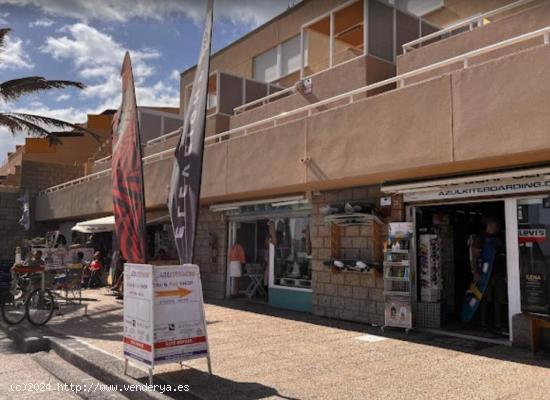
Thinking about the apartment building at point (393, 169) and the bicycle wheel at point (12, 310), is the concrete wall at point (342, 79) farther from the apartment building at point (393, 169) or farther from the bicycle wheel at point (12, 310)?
the bicycle wheel at point (12, 310)

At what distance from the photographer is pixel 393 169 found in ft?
27.2

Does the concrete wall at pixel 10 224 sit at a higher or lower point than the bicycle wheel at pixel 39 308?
higher

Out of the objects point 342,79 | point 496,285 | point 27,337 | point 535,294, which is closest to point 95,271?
point 27,337

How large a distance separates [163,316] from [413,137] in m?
4.69

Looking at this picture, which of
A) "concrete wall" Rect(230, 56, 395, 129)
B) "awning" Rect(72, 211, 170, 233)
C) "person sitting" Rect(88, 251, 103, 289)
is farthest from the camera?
"person sitting" Rect(88, 251, 103, 289)

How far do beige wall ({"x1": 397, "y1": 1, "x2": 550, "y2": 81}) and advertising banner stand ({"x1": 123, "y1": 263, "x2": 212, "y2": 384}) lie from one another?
678cm

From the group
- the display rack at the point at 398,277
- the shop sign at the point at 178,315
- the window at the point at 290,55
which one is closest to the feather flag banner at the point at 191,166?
the shop sign at the point at 178,315

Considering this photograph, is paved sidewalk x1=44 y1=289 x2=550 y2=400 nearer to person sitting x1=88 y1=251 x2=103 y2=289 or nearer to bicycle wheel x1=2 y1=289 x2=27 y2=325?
bicycle wheel x1=2 y1=289 x2=27 y2=325

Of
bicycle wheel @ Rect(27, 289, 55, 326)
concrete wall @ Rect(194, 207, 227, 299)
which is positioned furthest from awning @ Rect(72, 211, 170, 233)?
bicycle wheel @ Rect(27, 289, 55, 326)

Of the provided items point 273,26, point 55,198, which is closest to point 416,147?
A: point 273,26

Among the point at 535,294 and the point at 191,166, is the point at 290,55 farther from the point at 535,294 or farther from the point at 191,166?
the point at 191,166

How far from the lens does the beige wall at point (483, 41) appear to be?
8.88 meters

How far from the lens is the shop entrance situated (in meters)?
8.91

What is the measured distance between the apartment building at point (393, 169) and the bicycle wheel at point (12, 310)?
502cm
